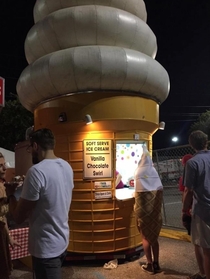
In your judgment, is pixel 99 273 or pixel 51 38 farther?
pixel 51 38

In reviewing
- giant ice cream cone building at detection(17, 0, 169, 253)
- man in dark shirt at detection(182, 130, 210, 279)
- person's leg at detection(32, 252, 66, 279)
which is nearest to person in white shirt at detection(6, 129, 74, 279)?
person's leg at detection(32, 252, 66, 279)

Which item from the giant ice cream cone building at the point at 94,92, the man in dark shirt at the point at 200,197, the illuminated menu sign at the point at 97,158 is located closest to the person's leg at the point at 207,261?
the man in dark shirt at the point at 200,197

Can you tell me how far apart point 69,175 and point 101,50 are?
2.90 meters

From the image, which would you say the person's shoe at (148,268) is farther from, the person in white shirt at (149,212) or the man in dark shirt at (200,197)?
the man in dark shirt at (200,197)

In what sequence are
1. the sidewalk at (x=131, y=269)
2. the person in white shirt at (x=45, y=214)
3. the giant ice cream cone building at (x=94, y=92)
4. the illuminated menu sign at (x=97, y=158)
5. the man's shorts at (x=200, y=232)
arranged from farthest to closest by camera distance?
the illuminated menu sign at (x=97, y=158)
the giant ice cream cone building at (x=94, y=92)
the sidewalk at (x=131, y=269)
the man's shorts at (x=200, y=232)
the person in white shirt at (x=45, y=214)

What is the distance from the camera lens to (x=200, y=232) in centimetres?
367

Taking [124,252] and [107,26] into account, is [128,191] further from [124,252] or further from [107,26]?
[107,26]

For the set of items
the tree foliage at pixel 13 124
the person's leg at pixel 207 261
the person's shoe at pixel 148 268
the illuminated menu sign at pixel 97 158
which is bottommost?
the person's shoe at pixel 148 268

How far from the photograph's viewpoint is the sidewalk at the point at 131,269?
180 inches

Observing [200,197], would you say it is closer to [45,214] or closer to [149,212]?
[149,212]

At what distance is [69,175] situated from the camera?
8.38ft

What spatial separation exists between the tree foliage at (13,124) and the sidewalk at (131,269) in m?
18.2

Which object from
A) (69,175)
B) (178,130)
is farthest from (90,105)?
(178,130)

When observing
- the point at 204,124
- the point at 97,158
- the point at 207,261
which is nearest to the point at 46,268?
the point at 207,261
